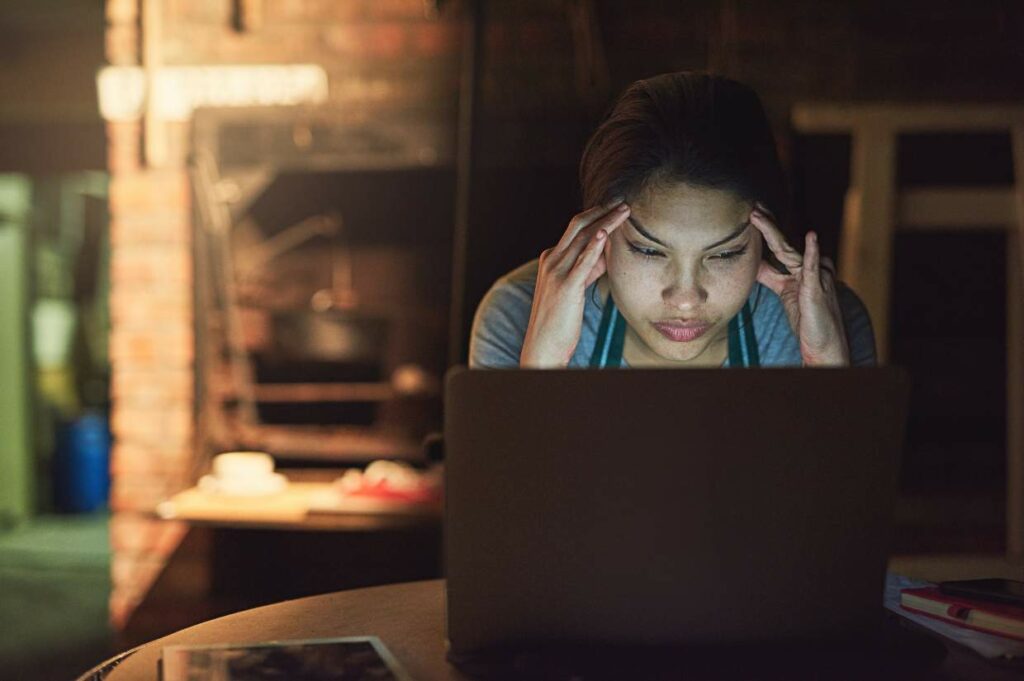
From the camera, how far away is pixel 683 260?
57.9 inches

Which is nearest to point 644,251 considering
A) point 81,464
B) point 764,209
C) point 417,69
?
point 764,209

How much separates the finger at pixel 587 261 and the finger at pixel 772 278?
233 millimetres

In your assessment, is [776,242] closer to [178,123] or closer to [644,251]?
[644,251]

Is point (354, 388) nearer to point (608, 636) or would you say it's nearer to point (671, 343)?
point (671, 343)

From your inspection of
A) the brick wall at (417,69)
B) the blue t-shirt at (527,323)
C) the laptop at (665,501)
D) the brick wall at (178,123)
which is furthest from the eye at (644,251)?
the brick wall at (178,123)

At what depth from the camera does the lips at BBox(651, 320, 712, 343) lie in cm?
151

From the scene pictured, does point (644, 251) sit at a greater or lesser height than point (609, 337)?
greater

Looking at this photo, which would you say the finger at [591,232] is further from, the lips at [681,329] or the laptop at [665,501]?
the laptop at [665,501]

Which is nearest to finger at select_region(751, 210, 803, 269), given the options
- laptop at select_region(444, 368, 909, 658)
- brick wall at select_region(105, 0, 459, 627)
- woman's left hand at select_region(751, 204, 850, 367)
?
woman's left hand at select_region(751, 204, 850, 367)

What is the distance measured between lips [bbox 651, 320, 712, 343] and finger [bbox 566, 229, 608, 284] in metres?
0.13

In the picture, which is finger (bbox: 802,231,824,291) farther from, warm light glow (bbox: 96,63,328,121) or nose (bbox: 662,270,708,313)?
warm light glow (bbox: 96,63,328,121)

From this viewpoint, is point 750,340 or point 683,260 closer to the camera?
point 683,260

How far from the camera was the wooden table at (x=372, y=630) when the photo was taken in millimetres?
935

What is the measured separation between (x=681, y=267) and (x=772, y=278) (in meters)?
0.14
